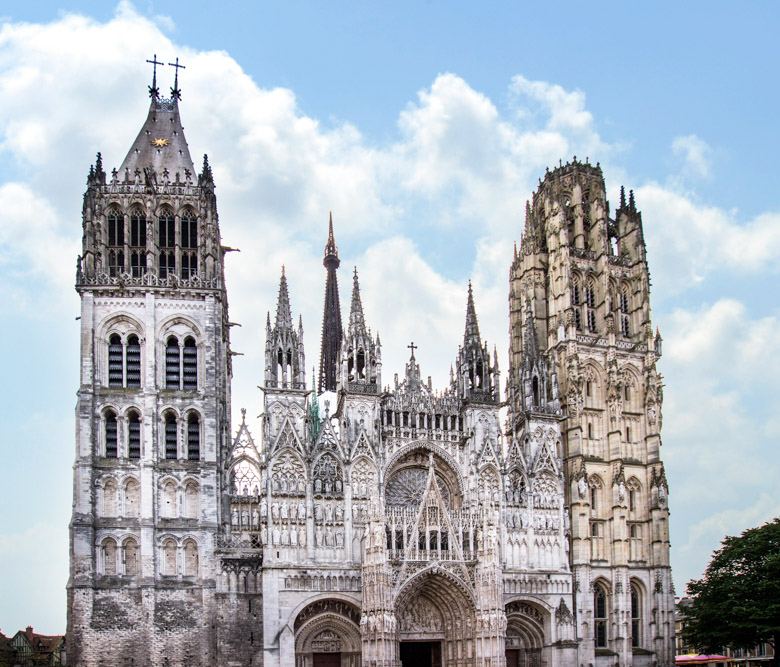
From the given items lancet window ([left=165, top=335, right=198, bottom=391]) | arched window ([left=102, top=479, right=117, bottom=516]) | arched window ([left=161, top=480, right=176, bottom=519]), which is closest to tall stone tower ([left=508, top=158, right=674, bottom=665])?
lancet window ([left=165, top=335, right=198, bottom=391])

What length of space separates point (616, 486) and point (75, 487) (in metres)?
33.9

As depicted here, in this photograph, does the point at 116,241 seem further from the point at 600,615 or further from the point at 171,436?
the point at 600,615

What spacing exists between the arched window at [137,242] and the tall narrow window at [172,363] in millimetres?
4707

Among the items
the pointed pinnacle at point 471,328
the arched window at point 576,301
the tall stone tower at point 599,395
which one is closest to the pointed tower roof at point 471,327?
the pointed pinnacle at point 471,328

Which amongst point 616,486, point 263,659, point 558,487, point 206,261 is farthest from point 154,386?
point 616,486

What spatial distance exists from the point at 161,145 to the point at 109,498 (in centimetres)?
2391

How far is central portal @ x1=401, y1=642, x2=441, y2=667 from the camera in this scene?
63.4 m

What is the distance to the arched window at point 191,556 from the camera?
5991cm

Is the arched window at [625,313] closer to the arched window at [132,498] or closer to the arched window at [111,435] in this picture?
the arched window at [132,498]

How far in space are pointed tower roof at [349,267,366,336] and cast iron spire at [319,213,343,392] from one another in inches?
1273

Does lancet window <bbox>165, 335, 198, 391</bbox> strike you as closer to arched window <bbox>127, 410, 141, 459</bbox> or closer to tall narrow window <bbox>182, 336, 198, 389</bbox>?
tall narrow window <bbox>182, 336, 198, 389</bbox>

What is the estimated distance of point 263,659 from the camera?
189 feet

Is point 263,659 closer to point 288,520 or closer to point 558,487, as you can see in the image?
point 288,520

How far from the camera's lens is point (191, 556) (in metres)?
60.2
